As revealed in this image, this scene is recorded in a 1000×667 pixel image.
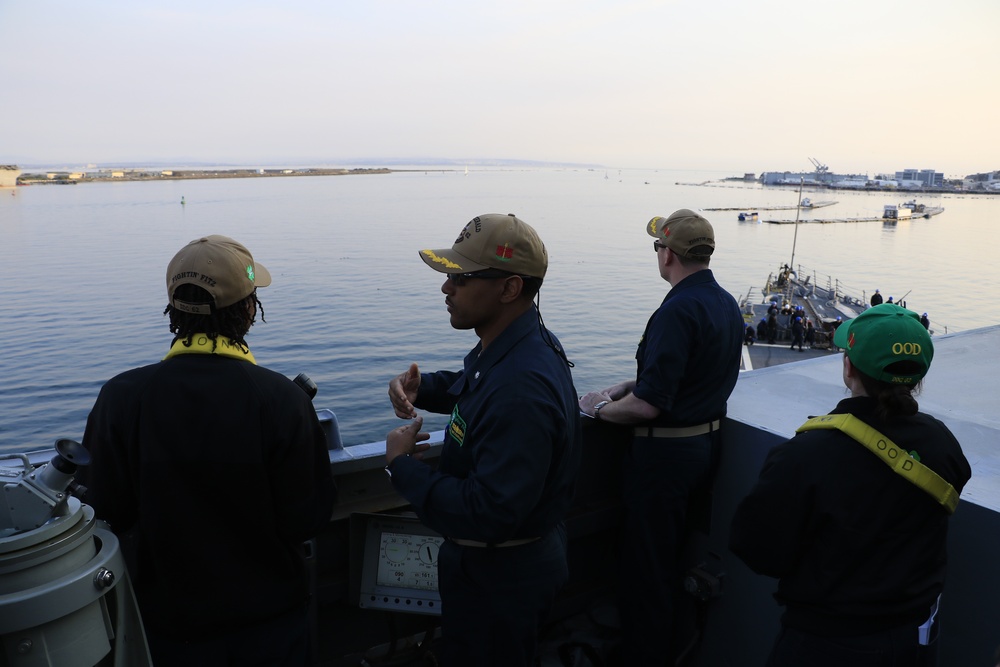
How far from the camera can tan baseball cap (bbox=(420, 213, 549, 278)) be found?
7.30 feet

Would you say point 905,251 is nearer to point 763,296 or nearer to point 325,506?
point 763,296

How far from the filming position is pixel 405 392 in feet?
8.81

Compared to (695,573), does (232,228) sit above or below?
below

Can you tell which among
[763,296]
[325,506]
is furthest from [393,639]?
[763,296]

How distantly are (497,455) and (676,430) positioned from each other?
5.18ft

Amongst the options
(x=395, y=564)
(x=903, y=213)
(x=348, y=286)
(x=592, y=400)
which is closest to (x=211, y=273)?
(x=395, y=564)

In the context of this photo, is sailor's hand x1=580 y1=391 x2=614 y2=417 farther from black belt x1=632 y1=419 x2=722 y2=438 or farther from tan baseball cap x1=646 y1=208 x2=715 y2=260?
tan baseball cap x1=646 y1=208 x2=715 y2=260

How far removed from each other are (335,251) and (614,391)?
64.9 meters

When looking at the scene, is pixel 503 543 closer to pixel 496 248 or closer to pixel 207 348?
pixel 496 248

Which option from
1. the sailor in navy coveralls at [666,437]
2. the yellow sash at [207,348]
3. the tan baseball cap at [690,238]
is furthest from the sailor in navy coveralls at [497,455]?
the tan baseball cap at [690,238]

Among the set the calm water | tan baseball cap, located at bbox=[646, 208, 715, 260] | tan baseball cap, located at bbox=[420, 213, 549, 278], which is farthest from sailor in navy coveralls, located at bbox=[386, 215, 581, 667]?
the calm water

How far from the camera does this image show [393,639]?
10.4 feet

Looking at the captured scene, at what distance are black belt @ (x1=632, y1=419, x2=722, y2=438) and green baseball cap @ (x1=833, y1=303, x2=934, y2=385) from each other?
4.22 feet

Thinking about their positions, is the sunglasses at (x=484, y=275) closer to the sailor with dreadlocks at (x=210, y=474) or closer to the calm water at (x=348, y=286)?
the sailor with dreadlocks at (x=210, y=474)
